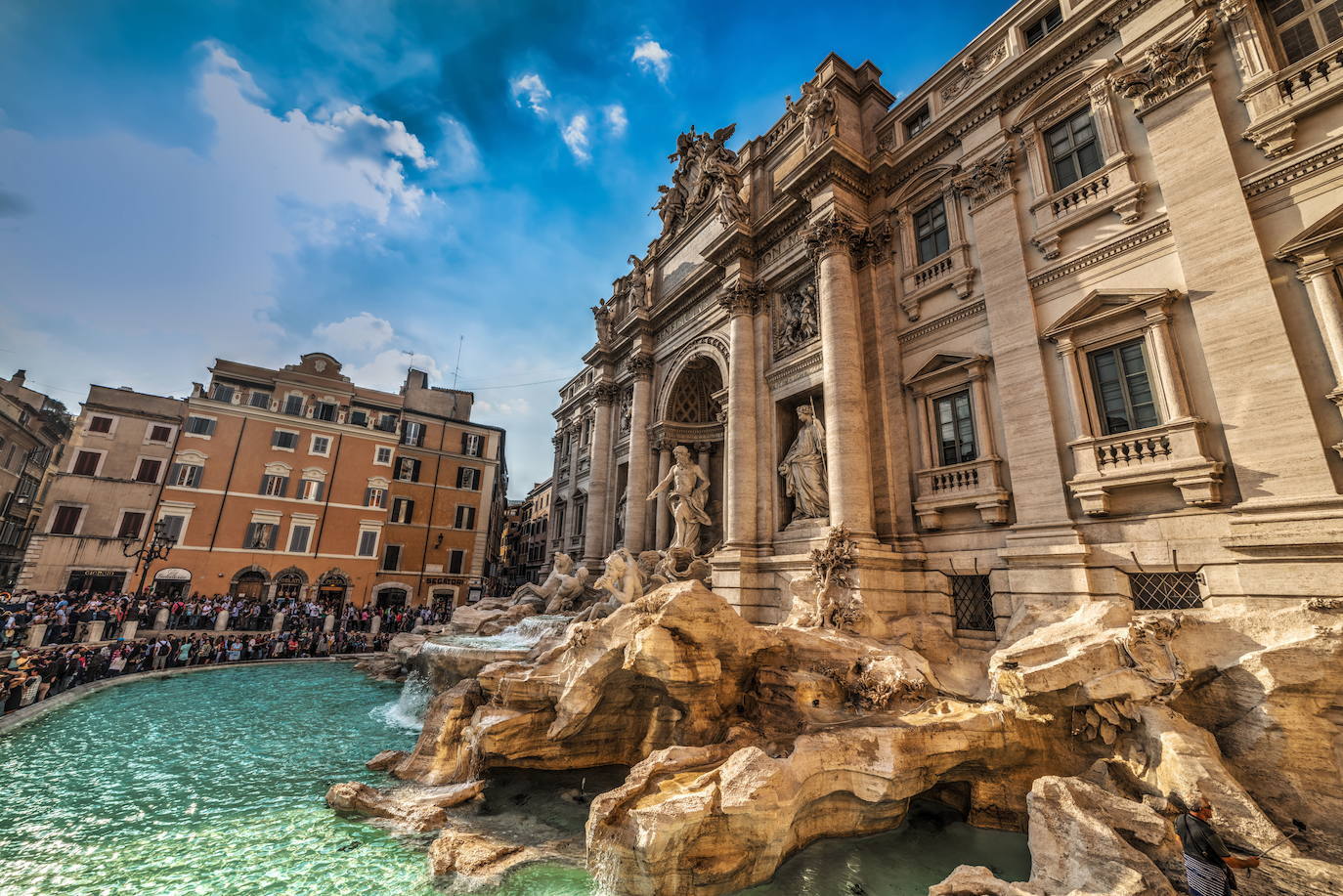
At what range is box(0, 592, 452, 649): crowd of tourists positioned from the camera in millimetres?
17141

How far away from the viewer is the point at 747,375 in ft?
51.9

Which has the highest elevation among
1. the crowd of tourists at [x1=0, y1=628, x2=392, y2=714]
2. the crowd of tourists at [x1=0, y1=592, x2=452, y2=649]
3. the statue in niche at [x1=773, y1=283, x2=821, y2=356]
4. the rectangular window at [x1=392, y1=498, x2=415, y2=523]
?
the statue in niche at [x1=773, y1=283, x2=821, y2=356]

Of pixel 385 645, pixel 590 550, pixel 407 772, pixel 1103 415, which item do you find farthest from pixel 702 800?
pixel 385 645

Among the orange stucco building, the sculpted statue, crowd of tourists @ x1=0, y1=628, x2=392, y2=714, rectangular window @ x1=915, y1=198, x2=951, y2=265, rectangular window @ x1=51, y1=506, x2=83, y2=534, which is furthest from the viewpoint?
the orange stucco building

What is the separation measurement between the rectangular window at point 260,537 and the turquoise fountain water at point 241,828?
1793 cm

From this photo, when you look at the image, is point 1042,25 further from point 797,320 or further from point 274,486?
point 274,486

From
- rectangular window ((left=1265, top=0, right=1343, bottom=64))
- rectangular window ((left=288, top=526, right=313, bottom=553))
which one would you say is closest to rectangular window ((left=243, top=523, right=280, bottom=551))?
rectangular window ((left=288, top=526, right=313, bottom=553))

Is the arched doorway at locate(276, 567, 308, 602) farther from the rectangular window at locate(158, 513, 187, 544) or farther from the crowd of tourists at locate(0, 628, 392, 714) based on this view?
the crowd of tourists at locate(0, 628, 392, 714)

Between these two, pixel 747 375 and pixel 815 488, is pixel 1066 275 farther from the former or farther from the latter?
pixel 747 375

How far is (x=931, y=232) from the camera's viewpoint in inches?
510

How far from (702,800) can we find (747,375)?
11923mm

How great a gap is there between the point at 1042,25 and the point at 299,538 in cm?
3553

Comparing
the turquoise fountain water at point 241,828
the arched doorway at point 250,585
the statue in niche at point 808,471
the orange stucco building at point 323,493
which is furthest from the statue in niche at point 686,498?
the arched doorway at point 250,585

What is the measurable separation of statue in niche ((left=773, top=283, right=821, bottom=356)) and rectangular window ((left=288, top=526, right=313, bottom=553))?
2727 centimetres
